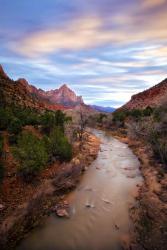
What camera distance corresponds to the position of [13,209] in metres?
16.5

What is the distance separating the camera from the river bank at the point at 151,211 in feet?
44.7

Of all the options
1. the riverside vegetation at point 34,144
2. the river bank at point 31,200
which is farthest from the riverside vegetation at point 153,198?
the riverside vegetation at point 34,144

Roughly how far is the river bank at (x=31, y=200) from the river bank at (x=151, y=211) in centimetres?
697

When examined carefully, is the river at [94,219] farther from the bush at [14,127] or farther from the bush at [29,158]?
the bush at [14,127]

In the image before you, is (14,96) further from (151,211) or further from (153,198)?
(151,211)

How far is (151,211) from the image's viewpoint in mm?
17578

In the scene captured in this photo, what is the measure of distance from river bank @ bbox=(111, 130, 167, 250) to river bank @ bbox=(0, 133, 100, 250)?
6970 millimetres

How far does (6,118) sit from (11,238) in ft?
70.9

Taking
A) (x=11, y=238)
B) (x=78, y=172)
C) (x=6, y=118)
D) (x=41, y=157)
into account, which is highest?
(x=6, y=118)

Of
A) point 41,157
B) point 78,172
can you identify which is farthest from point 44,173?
point 78,172

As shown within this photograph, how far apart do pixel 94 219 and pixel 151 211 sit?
4.64m

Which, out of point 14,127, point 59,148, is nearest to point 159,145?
point 59,148

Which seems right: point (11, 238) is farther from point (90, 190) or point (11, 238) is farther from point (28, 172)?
point (90, 190)

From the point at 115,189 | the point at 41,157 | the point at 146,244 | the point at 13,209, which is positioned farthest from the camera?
the point at 115,189
